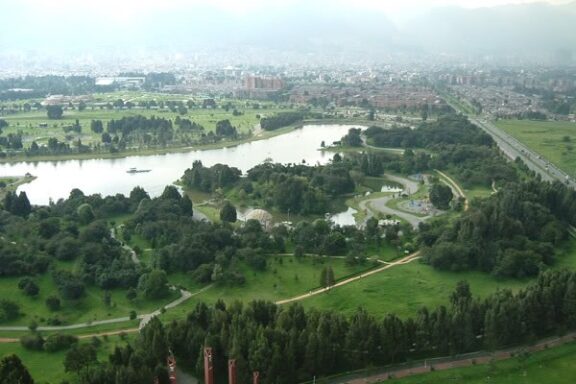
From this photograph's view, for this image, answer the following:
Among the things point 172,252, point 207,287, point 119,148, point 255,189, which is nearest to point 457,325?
point 207,287

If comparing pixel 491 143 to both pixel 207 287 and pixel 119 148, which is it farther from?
pixel 207 287

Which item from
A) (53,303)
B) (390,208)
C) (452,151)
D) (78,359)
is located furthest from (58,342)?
(452,151)

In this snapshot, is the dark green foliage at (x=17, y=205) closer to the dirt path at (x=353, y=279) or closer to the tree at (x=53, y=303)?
the tree at (x=53, y=303)

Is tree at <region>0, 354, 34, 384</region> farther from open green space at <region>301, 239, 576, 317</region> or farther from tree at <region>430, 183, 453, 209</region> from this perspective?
tree at <region>430, 183, 453, 209</region>

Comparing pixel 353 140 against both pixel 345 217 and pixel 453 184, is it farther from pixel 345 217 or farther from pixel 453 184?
pixel 345 217

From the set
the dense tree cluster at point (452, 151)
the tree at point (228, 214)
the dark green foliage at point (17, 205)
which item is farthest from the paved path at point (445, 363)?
the dense tree cluster at point (452, 151)

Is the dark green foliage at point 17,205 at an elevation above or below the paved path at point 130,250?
above
